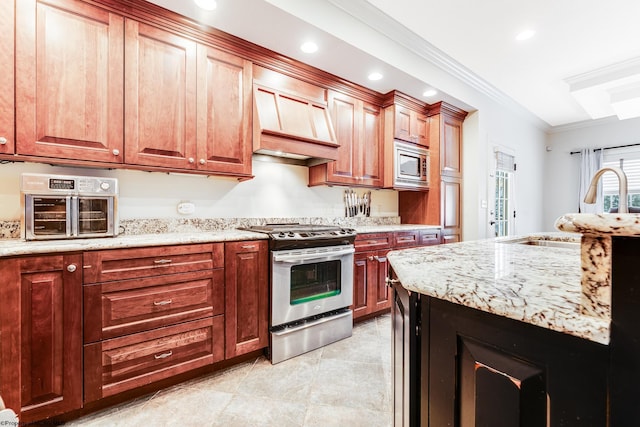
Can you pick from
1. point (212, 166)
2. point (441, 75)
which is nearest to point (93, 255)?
point (212, 166)

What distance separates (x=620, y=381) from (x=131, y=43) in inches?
102

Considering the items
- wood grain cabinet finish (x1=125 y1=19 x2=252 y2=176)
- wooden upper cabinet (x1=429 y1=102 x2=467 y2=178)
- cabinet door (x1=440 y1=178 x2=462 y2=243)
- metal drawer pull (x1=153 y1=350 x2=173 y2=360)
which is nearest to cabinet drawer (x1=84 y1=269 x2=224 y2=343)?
metal drawer pull (x1=153 y1=350 x2=173 y2=360)

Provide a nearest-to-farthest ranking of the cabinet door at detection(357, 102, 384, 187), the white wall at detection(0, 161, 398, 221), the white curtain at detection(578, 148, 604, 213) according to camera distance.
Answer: the white wall at detection(0, 161, 398, 221) → the cabinet door at detection(357, 102, 384, 187) → the white curtain at detection(578, 148, 604, 213)

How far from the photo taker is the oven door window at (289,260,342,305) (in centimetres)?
220

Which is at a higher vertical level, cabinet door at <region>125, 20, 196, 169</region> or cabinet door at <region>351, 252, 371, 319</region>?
cabinet door at <region>125, 20, 196, 169</region>

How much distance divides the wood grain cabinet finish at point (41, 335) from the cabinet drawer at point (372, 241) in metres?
2.04

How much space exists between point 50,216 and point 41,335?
64 cm

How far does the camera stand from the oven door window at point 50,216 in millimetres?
1551

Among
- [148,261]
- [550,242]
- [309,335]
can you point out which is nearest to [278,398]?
[309,335]

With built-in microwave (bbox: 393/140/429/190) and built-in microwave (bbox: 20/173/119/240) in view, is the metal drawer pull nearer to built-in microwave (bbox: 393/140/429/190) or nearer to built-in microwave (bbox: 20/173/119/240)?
built-in microwave (bbox: 20/173/119/240)

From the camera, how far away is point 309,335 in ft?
7.34

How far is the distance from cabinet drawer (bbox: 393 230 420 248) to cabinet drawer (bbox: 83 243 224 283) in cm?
184

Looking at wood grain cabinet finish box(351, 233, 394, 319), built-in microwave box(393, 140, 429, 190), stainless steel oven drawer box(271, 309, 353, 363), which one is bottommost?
stainless steel oven drawer box(271, 309, 353, 363)

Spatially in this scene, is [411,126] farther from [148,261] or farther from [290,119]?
[148,261]
